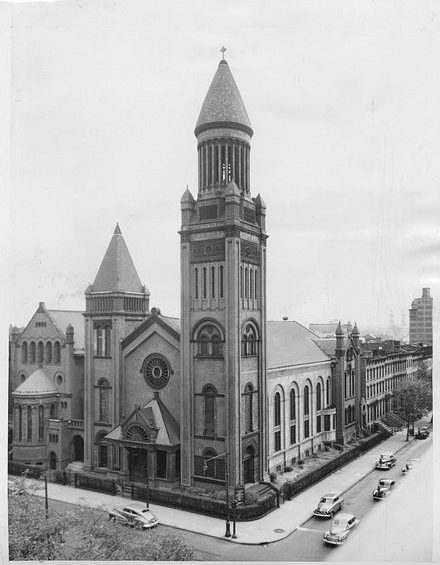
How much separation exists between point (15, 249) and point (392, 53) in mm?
16247

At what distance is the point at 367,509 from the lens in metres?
21.2

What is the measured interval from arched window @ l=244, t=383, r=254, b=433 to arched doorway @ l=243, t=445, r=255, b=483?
3.05ft

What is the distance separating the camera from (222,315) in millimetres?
25719

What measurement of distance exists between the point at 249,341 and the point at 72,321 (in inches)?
374

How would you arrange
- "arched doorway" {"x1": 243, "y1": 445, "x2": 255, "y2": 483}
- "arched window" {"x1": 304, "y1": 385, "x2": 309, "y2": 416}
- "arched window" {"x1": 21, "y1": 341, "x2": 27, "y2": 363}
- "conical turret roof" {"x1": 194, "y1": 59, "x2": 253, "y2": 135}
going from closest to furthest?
"conical turret roof" {"x1": 194, "y1": 59, "x2": 253, "y2": 135}, "arched doorway" {"x1": 243, "y1": 445, "x2": 255, "y2": 483}, "arched window" {"x1": 21, "y1": 341, "x2": 27, "y2": 363}, "arched window" {"x1": 304, "y1": 385, "x2": 309, "y2": 416}

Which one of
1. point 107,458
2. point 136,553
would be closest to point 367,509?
point 136,553

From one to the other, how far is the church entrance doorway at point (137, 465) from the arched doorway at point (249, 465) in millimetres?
4849

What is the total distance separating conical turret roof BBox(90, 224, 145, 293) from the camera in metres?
23.0

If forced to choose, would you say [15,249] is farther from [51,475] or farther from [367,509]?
[367,509]

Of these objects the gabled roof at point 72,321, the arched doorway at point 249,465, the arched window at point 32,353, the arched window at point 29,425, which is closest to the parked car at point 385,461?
the arched doorway at point 249,465

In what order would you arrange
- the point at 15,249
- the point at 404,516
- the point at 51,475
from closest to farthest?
the point at 404,516 < the point at 15,249 < the point at 51,475

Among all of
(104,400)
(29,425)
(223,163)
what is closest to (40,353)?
(29,425)

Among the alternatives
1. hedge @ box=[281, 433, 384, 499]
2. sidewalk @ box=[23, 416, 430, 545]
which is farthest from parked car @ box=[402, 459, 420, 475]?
hedge @ box=[281, 433, 384, 499]

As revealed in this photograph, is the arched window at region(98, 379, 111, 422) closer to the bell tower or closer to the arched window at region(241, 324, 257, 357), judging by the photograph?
the bell tower
